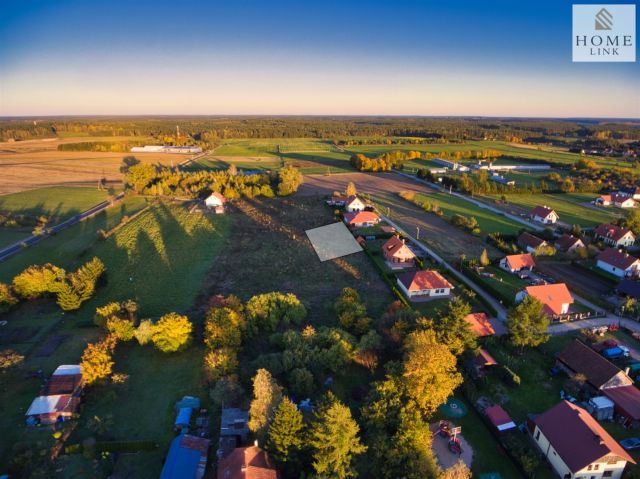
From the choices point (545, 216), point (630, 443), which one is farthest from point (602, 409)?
point (545, 216)

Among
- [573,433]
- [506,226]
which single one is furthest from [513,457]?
[506,226]

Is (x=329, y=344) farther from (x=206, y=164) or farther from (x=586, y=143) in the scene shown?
(x=586, y=143)

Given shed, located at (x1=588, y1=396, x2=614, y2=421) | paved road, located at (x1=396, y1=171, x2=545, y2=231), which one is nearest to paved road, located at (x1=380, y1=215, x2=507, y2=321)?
shed, located at (x1=588, y1=396, x2=614, y2=421)

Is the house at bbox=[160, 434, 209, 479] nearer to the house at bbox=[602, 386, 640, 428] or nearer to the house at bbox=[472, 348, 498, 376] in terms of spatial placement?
the house at bbox=[472, 348, 498, 376]

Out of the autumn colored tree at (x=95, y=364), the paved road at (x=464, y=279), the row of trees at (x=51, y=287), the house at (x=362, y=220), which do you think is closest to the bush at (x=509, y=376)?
the paved road at (x=464, y=279)

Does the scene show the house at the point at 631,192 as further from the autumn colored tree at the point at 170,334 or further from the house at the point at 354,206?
the autumn colored tree at the point at 170,334
